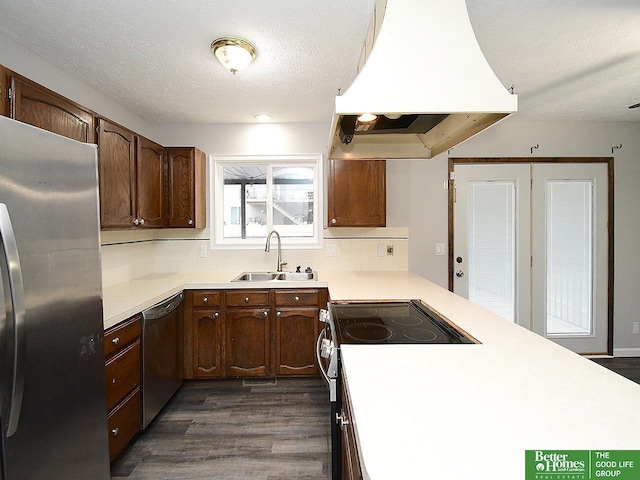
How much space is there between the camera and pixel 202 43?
183 centimetres

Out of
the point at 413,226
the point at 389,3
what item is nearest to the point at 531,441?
the point at 389,3

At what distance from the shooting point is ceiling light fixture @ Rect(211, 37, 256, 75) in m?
1.79

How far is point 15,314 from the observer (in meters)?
0.97

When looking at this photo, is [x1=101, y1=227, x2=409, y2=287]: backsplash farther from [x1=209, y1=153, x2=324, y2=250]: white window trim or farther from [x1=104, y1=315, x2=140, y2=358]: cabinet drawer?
[x1=104, y1=315, x2=140, y2=358]: cabinet drawer

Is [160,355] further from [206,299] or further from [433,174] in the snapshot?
[433,174]

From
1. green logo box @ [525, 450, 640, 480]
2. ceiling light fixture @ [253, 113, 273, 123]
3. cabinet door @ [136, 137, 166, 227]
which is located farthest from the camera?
ceiling light fixture @ [253, 113, 273, 123]

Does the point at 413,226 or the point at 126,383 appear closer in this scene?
the point at 126,383

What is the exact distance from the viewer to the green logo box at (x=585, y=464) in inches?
22.2

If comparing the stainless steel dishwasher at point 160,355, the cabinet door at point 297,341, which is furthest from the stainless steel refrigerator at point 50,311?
the cabinet door at point 297,341

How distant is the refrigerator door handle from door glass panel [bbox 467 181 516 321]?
329cm

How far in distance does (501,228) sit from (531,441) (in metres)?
2.97

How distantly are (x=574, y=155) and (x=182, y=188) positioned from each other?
3825 millimetres

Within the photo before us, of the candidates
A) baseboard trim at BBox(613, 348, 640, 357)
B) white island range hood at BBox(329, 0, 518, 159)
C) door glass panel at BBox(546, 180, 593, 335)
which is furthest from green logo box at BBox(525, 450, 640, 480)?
baseboard trim at BBox(613, 348, 640, 357)

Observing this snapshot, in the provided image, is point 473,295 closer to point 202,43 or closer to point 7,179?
point 202,43
